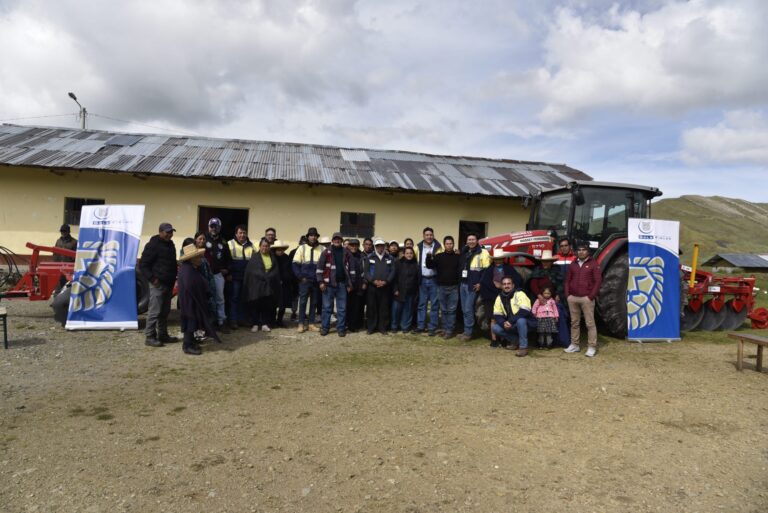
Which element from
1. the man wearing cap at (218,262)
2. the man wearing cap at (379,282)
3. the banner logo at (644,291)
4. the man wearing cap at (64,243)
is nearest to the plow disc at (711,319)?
the banner logo at (644,291)

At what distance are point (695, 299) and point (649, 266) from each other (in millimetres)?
1740

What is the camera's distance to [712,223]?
36688 mm

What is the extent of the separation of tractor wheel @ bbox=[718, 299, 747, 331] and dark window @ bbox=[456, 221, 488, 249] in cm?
590

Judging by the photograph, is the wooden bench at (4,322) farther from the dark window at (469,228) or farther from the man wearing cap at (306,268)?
the dark window at (469,228)

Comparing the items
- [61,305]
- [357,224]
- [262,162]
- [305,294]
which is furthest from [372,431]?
[262,162]

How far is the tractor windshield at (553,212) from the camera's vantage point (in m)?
7.29

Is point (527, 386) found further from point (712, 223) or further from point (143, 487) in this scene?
point (712, 223)

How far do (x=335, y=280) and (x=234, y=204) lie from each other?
18.9 ft

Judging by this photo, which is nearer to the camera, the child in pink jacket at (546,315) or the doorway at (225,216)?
the child in pink jacket at (546,315)

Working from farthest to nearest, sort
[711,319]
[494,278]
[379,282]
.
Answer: [711,319], [379,282], [494,278]

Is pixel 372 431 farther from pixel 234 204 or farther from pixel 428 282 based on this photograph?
pixel 234 204

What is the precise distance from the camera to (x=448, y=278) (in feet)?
23.0

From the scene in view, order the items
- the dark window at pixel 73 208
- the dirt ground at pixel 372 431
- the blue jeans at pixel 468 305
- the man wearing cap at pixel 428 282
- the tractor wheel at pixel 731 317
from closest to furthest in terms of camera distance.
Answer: the dirt ground at pixel 372 431, the blue jeans at pixel 468 305, the man wearing cap at pixel 428 282, the tractor wheel at pixel 731 317, the dark window at pixel 73 208

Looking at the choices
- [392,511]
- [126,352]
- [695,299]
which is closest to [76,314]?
[126,352]
